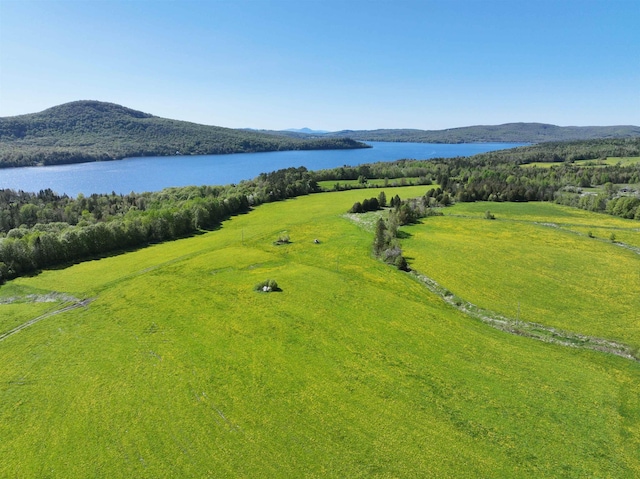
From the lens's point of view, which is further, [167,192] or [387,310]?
[167,192]

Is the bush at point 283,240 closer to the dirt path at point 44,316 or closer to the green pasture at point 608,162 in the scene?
the dirt path at point 44,316

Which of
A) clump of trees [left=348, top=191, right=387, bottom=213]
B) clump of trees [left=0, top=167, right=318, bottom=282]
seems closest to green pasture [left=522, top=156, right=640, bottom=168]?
clump of trees [left=348, top=191, right=387, bottom=213]

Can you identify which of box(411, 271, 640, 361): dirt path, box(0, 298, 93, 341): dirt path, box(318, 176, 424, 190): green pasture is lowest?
box(411, 271, 640, 361): dirt path

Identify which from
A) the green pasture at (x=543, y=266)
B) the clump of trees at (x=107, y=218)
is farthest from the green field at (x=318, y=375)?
the clump of trees at (x=107, y=218)

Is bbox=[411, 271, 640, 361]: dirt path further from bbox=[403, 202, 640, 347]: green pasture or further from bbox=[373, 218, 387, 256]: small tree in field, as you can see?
bbox=[373, 218, 387, 256]: small tree in field

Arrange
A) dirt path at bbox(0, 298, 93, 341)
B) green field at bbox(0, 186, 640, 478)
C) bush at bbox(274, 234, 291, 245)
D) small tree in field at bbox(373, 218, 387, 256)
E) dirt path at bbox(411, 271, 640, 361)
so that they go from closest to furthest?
green field at bbox(0, 186, 640, 478) < dirt path at bbox(411, 271, 640, 361) < dirt path at bbox(0, 298, 93, 341) < small tree in field at bbox(373, 218, 387, 256) < bush at bbox(274, 234, 291, 245)

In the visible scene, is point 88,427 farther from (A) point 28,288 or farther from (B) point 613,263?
(B) point 613,263

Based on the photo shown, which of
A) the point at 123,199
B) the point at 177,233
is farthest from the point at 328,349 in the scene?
the point at 123,199
